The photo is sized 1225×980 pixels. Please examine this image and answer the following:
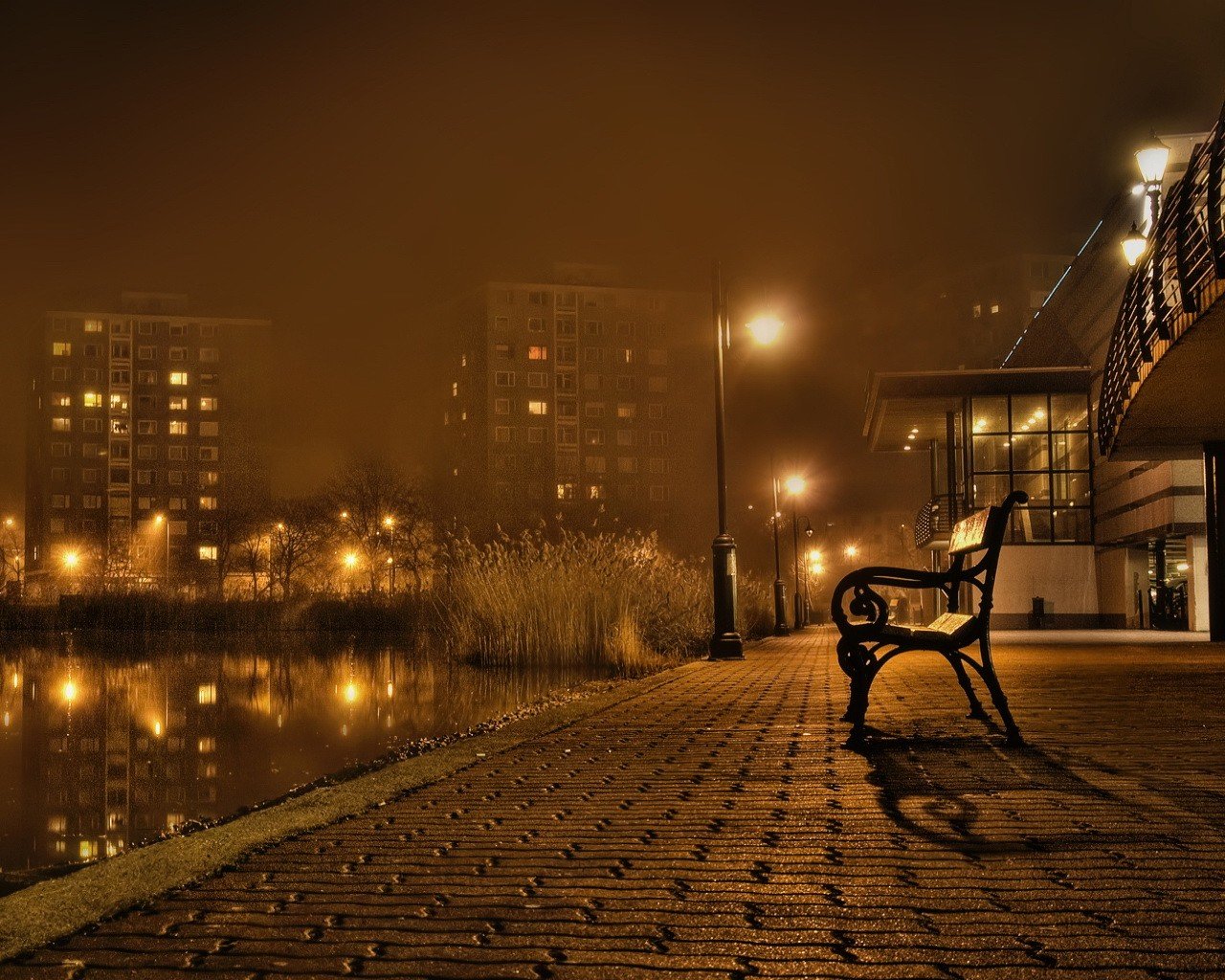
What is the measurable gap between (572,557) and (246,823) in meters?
14.4

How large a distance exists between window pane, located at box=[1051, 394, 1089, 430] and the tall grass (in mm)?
21868

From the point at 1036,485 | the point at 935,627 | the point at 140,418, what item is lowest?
the point at 935,627

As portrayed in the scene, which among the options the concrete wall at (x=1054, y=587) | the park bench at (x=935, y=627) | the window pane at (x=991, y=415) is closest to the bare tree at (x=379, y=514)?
the window pane at (x=991, y=415)

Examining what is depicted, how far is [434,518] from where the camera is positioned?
69688 mm

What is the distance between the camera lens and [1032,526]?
38031 mm

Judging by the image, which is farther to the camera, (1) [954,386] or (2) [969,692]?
(1) [954,386]

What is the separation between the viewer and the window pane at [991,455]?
3828 cm

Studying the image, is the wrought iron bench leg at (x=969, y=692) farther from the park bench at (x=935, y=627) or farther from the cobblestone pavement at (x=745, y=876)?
the cobblestone pavement at (x=745, y=876)

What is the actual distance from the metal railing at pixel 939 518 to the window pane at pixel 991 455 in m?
1.75

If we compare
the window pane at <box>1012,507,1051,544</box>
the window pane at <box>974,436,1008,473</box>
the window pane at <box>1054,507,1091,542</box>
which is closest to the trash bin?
the window pane at <box>1012,507,1051,544</box>

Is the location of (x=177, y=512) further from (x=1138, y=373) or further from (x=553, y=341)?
(x=1138, y=373)

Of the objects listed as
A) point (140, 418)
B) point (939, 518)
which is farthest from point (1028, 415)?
point (140, 418)

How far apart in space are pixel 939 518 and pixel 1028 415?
645 centimetres

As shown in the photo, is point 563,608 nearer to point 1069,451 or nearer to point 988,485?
point 988,485
